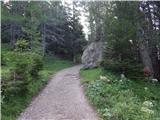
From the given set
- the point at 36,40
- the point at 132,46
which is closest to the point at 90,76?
the point at 132,46

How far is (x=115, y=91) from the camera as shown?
16344 mm

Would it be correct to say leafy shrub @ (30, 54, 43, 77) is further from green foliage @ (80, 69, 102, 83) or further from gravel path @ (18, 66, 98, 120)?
green foliage @ (80, 69, 102, 83)

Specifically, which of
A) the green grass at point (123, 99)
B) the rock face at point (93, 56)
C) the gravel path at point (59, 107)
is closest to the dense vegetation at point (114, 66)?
the green grass at point (123, 99)

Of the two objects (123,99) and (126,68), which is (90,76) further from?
(123,99)

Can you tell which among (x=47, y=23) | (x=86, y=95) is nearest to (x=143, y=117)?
(x=86, y=95)

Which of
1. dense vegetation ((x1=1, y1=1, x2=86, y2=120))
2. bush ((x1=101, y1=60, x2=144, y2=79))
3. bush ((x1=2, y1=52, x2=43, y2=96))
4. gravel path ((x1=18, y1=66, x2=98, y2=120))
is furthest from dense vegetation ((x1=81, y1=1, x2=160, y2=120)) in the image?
bush ((x1=2, y1=52, x2=43, y2=96))

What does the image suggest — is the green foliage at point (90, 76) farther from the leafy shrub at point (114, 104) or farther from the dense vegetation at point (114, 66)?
the leafy shrub at point (114, 104)

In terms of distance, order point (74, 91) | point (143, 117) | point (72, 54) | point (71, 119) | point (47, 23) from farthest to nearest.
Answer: point (72, 54) → point (47, 23) → point (74, 91) → point (71, 119) → point (143, 117)

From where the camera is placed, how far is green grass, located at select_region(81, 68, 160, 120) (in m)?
11.4

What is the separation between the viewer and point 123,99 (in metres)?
14.1

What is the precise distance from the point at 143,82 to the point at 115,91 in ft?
22.7

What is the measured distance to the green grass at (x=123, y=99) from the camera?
37.5 ft

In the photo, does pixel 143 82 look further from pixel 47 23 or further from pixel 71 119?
pixel 47 23

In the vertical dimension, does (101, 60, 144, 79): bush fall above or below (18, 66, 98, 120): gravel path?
above
